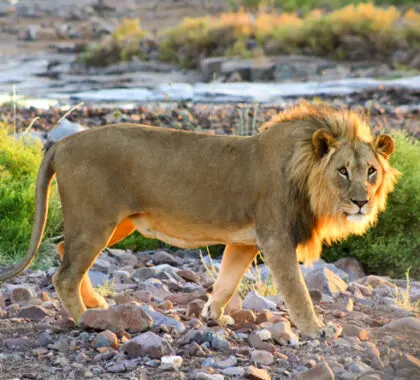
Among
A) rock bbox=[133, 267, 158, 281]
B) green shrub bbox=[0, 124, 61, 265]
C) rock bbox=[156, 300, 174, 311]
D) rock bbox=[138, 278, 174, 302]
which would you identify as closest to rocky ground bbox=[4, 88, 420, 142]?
green shrub bbox=[0, 124, 61, 265]

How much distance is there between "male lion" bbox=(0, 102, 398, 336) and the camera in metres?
6.01

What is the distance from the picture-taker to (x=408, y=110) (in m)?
18.2

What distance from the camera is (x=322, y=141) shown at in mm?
6027

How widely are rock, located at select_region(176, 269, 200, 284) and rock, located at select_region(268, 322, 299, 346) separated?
2019 millimetres

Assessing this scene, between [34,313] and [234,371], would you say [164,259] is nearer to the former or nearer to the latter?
[34,313]

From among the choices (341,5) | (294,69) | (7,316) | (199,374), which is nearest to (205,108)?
(294,69)

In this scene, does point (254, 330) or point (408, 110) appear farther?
point (408, 110)

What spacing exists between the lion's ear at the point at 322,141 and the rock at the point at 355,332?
1069 millimetres

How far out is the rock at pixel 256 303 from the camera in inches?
272

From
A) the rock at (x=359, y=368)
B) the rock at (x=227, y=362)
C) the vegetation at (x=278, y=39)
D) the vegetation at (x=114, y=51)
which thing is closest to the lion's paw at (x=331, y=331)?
the rock at (x=359, y=368)

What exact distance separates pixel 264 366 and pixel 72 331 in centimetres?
121

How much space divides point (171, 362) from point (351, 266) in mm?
3905

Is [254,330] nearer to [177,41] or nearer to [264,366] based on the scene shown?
[264,366]

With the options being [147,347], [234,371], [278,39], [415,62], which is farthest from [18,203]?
[278,39]
